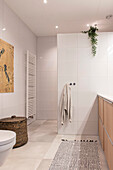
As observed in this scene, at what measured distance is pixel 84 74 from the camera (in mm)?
4125

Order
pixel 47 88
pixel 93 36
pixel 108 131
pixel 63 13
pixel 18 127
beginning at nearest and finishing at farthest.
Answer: pixel 108 131 < pixel 18 127 < pixel 93 36 < pixel 63 13 < pixel 47 88

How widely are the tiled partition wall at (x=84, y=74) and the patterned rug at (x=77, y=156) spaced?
1.98ft

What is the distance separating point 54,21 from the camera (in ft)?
16.1

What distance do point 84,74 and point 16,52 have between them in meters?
1.59

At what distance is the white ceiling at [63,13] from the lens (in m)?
3.89

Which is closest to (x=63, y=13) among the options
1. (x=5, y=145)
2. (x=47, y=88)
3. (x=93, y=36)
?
(x=93, y=36)

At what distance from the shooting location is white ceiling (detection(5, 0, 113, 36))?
3886 mm

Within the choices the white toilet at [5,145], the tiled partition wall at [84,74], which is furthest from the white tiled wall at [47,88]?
the white toilet at [5,145]

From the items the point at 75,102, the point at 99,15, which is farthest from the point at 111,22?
the point at 75,102

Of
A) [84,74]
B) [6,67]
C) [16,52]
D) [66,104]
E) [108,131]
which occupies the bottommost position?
[108,131]

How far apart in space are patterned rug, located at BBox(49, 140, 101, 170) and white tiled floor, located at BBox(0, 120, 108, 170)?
0.27 ft

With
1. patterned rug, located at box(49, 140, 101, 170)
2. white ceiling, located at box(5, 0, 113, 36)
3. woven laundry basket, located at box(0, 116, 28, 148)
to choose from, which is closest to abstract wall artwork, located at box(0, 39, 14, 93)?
woven laundry basket, located at box(0, 116, 28, 148)

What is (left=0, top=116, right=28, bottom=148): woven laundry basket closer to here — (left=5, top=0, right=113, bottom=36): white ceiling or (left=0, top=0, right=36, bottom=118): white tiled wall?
(left=0, top=0, right=36, bottom=118): white tiled wall

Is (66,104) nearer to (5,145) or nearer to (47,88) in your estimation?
(47,88)
